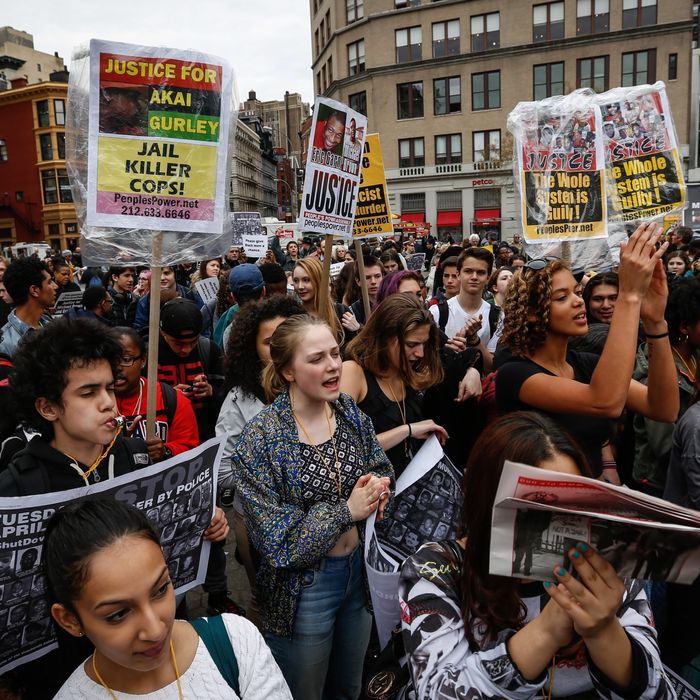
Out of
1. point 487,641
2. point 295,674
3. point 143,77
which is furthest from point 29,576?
point 143,77

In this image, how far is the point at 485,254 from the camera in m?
5.59

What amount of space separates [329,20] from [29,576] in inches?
2098

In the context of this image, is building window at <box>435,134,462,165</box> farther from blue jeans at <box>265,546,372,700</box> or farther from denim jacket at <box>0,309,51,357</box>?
blue jeans at <box>265,546,372,700</box>

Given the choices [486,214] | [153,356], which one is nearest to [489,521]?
[153,356]

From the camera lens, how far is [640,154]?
4324mm

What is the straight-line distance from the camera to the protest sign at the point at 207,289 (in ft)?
24.1

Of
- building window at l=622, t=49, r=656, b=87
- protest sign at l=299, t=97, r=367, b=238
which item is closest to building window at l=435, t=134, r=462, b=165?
building window at l=622, t=49, r=656, b=87

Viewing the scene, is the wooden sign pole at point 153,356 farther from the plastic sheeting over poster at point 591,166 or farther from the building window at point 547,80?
the building window at point 547,80

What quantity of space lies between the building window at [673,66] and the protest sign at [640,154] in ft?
136

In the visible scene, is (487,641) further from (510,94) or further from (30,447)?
(510,94)

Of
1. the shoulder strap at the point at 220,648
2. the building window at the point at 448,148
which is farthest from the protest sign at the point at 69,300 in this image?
the building window at the point at 448,148

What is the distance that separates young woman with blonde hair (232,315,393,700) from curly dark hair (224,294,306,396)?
2.81ft

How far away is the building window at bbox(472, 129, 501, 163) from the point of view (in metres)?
42.0

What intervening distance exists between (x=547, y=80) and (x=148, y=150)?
4374 cm
